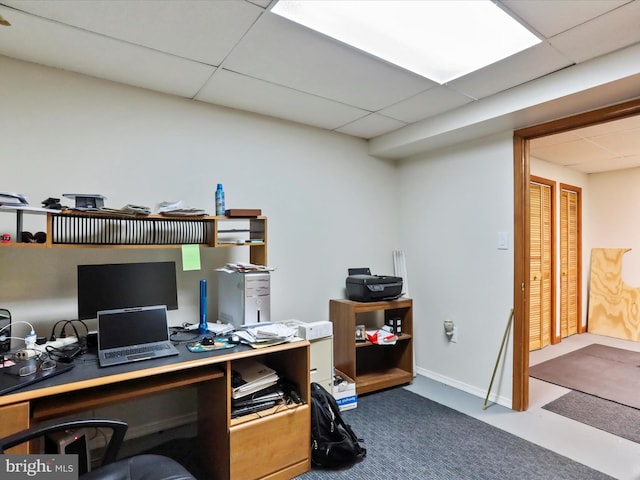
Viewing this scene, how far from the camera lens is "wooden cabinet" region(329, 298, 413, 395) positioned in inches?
112

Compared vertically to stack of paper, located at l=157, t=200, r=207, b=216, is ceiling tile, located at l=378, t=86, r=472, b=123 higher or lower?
higher

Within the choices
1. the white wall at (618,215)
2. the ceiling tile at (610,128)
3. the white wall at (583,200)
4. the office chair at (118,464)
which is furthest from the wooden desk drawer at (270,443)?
the white wall at (618,215)

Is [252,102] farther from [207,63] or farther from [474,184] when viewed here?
[474,184]

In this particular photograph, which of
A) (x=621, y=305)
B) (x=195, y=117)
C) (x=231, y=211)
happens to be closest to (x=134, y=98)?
(x=195, y=117)

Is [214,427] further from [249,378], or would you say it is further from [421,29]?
[421,29]

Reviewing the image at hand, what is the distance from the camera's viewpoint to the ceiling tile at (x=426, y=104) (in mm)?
2422

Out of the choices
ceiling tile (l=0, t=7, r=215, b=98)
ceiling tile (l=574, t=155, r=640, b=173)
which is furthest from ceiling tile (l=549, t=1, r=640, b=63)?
ceiling tile (l=574, t=155, r=640, b=173)

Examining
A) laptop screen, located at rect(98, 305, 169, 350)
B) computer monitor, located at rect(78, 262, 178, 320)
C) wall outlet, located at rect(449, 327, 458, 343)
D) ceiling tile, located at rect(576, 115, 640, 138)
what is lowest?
wall outlet, located at rect(449, 327, 458, 343)

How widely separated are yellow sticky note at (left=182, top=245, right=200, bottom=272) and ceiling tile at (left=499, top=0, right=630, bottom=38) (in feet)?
6.53

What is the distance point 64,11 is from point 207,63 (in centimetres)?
67

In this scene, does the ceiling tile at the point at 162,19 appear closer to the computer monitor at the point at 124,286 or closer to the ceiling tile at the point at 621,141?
the computer monitor at the point at 124,286

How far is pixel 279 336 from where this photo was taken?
192cm

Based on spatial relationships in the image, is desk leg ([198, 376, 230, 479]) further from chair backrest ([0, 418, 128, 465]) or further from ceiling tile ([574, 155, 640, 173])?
ceiling tile ([574, 155, 640, 173])

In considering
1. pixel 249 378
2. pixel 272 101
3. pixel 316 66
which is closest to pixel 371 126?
pixel 272 101
